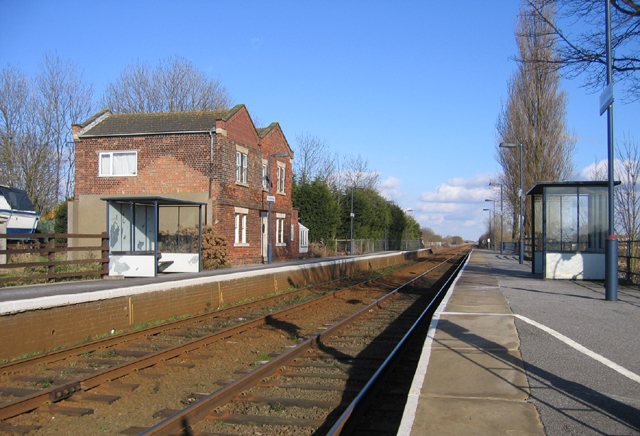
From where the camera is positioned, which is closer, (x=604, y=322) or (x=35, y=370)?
(x=35, y=370)

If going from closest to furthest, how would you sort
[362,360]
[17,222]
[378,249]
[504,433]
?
[504,433] → [362,360] → [17,222] → [378,249]

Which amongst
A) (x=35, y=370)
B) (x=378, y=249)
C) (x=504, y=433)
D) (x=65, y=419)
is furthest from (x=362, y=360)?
(x=378, y=249)

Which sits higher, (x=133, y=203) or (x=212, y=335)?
(x=133, y=203)

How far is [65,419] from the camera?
5.45 m

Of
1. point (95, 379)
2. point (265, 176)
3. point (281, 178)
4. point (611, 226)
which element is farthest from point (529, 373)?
point (281, 178)

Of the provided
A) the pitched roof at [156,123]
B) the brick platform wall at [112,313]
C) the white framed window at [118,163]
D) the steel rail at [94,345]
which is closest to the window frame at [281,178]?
the pitched roof at [156,123]

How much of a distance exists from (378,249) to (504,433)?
53846 mm

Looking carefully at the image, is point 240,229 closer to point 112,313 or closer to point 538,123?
point 112,313

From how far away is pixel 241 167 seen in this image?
994 inches

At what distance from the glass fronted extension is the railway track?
9.23m

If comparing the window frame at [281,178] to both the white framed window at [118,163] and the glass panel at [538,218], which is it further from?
the glass panel at [538,218]

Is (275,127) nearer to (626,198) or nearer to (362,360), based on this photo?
(626,198)

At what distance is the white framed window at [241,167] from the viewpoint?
81.4ft

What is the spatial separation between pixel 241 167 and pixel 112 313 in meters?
15.6
